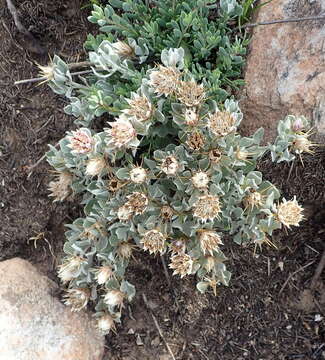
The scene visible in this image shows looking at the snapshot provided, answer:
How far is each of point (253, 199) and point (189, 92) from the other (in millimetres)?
618

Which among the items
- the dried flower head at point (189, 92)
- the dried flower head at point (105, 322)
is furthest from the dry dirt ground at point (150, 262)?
the dried flower head at point (189, 92)

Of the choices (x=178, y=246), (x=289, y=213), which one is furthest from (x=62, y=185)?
(x=289, y=213)

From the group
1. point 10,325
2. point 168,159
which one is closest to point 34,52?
point 168,159

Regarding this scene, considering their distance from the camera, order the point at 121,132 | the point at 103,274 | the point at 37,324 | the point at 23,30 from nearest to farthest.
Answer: the point at 121,132, the point at 103,274, the point at 37,324, the point at 23,30

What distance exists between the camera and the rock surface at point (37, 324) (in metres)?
3.02

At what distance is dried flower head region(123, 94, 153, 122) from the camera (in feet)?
7.91

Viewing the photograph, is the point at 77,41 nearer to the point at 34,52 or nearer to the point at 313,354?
the point at 34,52

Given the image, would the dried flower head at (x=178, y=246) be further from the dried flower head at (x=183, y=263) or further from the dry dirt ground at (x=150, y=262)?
the dry dirt ground at (x=150, y=262)

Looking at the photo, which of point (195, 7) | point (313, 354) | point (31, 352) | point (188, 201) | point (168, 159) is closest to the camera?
point (168, 159)

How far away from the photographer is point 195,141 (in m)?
2.46

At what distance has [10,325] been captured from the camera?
3.04 meters

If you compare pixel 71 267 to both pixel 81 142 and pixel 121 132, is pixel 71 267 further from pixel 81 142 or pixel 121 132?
pixel 121 132

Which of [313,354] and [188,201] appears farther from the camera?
[313,354]

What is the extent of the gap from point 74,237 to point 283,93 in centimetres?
142
